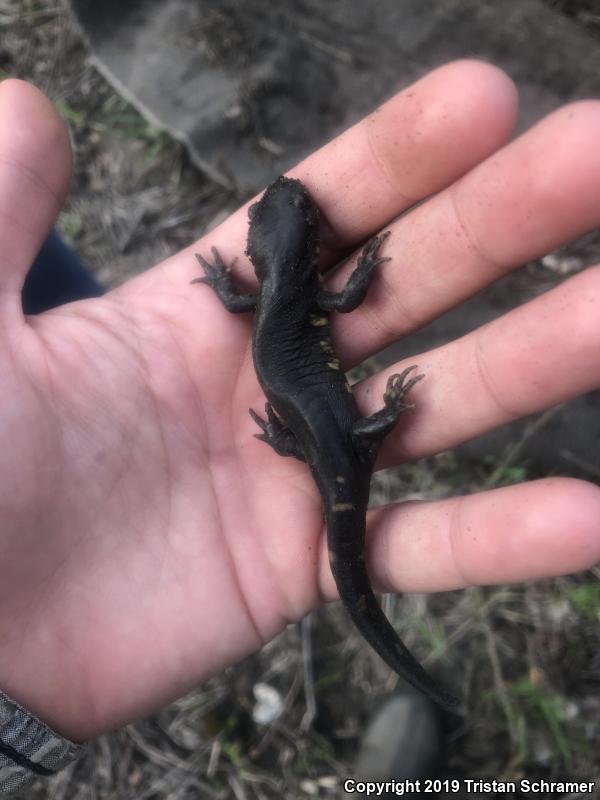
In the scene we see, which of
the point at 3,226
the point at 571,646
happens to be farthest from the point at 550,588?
→ the point at 3,226

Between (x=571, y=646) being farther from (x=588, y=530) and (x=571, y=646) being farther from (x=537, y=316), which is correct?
(x=537, y=316)

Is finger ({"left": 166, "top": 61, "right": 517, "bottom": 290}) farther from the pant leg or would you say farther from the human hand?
the pant leg

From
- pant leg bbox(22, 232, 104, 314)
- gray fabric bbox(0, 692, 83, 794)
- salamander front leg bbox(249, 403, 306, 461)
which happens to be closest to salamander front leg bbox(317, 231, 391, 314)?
salamander front leg bbox(249, 403, 306, 461)

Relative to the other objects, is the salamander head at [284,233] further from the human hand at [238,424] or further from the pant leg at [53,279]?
the pant leg at [53,279]

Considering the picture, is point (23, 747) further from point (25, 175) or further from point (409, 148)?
point (409, 148)

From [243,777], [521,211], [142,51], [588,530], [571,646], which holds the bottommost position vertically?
[571,646]

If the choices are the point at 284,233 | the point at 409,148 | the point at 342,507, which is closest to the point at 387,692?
the point at 342,507

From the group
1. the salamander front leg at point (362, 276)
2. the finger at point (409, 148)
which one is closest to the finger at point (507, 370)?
the salamander front leg at point (362, 276)

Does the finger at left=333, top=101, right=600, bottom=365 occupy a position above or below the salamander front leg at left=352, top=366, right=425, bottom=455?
above
